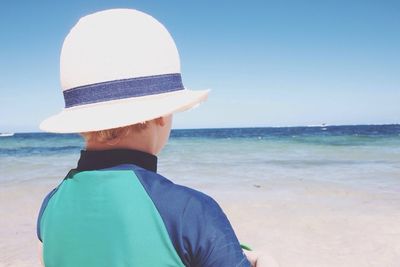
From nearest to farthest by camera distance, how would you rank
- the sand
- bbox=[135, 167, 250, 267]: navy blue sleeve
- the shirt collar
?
bbox=[135, 167, 250, 267]: navy blue sleeve < the shirt collar < the sand

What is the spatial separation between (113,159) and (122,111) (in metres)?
0.13

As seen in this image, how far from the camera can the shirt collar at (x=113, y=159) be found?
3.43ft

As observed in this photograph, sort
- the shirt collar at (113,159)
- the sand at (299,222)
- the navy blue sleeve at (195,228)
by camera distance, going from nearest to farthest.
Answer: the navy blue sleeve at (195,228)
the shirt collar at (113,159)
the sand at (299,222)

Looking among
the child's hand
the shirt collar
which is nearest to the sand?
the child's hand

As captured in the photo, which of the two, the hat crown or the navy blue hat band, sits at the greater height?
the hat crown

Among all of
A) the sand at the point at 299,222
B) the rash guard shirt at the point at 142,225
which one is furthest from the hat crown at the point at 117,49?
the sand at the point at 299,222

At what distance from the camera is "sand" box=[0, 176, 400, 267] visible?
418 centimetres

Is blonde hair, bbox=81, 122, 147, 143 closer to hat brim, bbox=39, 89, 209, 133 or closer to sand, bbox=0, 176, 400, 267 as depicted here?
hat brim, bbox=39, 89, 209, 133

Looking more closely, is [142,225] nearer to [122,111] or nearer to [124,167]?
[124,167]

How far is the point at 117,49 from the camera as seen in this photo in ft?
3.59

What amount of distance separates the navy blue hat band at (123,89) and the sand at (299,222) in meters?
2.87

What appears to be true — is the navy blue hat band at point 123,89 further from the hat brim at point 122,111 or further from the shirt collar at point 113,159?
the shirt collar at point 113,159

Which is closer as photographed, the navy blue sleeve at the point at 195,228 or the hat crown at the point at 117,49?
the navy blue sleeve at the point at 195,228

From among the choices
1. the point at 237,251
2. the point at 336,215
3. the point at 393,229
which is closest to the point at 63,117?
the point at 237,251
